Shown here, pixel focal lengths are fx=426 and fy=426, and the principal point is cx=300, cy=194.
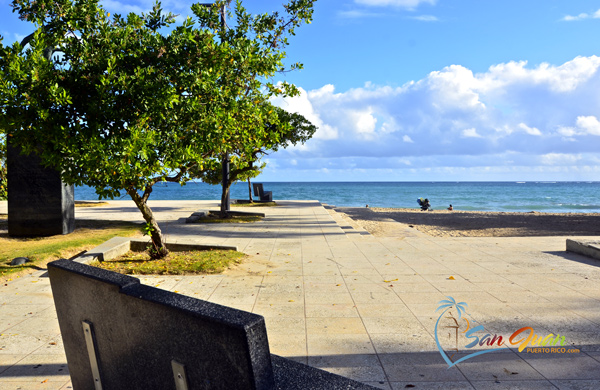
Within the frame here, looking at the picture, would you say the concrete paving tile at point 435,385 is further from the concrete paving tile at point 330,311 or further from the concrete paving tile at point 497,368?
the concrete paving tile at point 330,311

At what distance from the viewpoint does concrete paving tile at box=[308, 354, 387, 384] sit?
341cm

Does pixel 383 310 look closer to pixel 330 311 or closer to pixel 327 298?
pixel 330 311

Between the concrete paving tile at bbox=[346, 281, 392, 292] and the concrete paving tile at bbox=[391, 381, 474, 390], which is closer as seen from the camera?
the concrete paving tile at bbox=[391, 381, 474, 390]

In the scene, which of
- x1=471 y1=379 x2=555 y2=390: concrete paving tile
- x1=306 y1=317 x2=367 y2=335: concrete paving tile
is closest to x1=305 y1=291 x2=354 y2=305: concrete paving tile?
x1=306 y1=317 x2=367 y2=335: concrete paving tile

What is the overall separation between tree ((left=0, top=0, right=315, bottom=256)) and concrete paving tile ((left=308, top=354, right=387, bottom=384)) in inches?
156

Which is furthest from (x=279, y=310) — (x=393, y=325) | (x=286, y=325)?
(x=393, y=325)

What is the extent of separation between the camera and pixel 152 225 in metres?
7.89

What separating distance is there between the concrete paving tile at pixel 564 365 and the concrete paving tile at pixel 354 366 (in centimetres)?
132

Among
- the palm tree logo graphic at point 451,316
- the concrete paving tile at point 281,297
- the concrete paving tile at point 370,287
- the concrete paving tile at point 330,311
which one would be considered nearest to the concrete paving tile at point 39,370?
the concrete paving tile at point 281,297

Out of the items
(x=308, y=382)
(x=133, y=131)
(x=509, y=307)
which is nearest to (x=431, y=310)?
(x=509, y=307)

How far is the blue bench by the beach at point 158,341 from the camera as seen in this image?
146 cm

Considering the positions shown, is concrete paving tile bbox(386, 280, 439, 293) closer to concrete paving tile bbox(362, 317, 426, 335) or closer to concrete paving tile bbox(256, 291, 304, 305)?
concrete paving tile bbox(362, 317, 426, 335)

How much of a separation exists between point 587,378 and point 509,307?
1881 mm

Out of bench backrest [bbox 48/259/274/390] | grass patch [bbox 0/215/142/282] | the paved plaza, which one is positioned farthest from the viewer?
grass patch [bbox 0/215/142/282]
